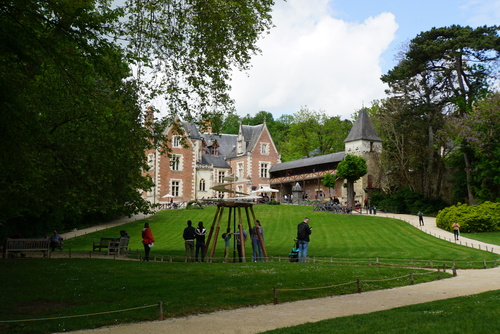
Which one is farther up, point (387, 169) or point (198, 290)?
point (387, 169)

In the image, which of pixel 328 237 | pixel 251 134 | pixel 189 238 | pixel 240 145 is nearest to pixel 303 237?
pixel 189 238

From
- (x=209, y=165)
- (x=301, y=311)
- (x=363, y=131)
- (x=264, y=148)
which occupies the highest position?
(x=264, y=148)

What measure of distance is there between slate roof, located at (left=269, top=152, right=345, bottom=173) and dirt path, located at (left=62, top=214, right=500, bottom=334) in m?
44.0

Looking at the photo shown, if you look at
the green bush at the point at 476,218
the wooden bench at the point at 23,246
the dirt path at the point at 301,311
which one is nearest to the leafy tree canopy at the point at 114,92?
the wooden bench at the point at 23,246

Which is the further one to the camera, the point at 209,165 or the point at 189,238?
the point at 209,165

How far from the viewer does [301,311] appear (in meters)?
9.54

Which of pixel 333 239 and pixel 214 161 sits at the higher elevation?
pixel 214 161

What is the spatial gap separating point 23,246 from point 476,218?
2680 cm

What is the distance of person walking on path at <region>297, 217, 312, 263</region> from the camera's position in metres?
17.7

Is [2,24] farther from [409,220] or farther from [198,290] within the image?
[409,220]

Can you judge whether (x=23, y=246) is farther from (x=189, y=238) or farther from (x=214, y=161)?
(x=214, y=161)

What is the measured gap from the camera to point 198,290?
11.3 meters

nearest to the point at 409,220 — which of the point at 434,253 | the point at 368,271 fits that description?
the point at 434,253

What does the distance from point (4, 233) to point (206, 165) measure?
3560 cm
